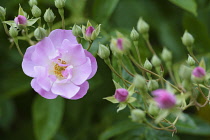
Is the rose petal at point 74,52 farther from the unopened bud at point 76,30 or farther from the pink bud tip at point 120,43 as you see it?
the pink bud tip at point 120,43

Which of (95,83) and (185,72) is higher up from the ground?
(185,72)

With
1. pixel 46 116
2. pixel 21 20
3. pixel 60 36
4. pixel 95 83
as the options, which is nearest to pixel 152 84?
pixel 60 36

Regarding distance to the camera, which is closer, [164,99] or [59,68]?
[164,99]

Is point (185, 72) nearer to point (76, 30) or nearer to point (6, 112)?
point (76, 30)

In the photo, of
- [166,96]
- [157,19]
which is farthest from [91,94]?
[166,96]

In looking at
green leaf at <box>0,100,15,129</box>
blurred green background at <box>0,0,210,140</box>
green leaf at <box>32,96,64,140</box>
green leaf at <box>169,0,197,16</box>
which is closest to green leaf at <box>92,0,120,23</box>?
blurred green background at <box>0,0,210,140</box>

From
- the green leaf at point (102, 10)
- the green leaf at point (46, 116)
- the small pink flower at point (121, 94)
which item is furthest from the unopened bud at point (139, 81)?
the green leaf at point (46, 116)

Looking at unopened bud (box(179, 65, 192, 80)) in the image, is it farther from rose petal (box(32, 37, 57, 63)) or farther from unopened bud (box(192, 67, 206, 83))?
rose petal (box(32, 37, 57, 63))

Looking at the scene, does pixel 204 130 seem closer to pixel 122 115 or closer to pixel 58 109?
pixel 122 115
